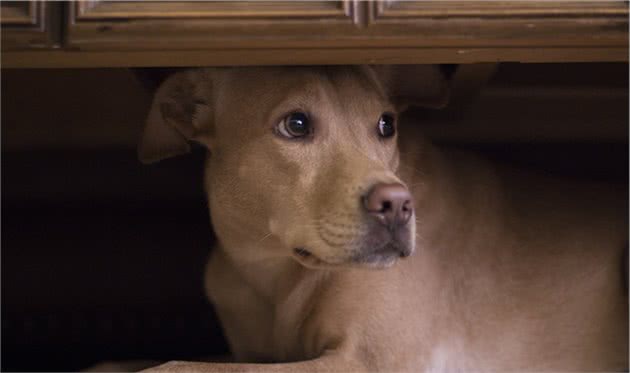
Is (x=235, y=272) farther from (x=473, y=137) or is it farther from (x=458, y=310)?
(x=473, y=137)

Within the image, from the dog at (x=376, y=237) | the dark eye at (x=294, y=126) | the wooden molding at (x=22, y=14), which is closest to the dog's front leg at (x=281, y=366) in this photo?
the dog at (x=376, y=237)

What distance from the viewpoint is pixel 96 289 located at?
2.97 m

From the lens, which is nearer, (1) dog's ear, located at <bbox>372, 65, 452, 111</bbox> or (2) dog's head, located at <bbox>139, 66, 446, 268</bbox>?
(2) dog's head, located at <bbox>139, 66, 446, 268</bbox>

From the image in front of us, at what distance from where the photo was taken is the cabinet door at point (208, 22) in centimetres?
156

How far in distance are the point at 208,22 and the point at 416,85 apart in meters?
0.78

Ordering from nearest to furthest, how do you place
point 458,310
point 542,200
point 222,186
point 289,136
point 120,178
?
1. point 289,136
2. point 222,186
3. point 458,310
4. point 542,200
5. point 120,178

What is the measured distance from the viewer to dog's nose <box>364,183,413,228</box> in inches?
67.1

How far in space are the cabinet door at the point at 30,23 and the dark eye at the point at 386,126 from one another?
74cm

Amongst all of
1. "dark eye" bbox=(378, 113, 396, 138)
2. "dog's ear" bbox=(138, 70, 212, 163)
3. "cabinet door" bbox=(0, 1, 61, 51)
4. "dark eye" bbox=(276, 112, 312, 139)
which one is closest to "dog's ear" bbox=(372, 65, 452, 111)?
"dark eye" bbox=(378, 113, 396, 138)

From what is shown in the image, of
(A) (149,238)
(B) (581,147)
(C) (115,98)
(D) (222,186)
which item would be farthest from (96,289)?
(B) (581,147)

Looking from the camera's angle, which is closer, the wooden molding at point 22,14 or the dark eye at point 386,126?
the wooden molding at point 22,14

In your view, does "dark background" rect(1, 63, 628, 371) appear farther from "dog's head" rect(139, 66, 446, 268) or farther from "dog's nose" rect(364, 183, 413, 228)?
"dog's nose" rect(364, 183, 413, 228)

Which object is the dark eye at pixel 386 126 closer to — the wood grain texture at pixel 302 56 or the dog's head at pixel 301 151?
the dog's head at pixel 301 151

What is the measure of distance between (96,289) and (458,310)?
1308mm
